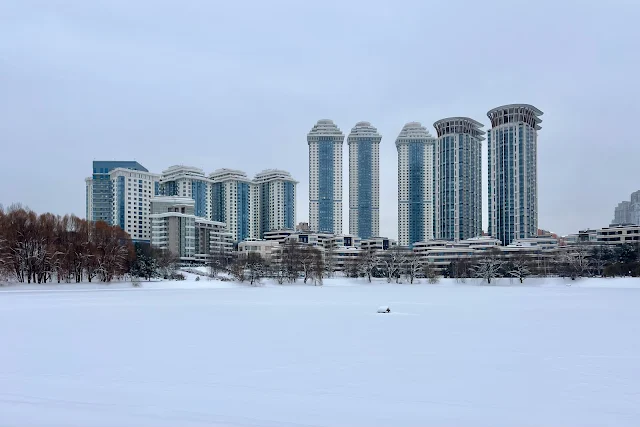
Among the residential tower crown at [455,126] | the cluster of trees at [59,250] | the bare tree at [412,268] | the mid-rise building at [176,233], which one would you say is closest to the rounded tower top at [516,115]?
the residential tower crown at [455,126]

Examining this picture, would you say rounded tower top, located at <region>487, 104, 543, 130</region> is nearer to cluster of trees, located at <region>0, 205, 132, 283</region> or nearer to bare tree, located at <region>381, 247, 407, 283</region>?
bare tree, located at <region>381, 247, 407, 283</region>

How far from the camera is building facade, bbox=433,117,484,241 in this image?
13800 cm

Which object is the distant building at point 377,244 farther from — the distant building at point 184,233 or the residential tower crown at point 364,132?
the residential tower crown at point 364,132

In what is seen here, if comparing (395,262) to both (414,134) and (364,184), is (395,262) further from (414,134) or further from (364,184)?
(414,134)

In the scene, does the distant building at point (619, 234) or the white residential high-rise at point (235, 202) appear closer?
the distant building at point (619, 234)

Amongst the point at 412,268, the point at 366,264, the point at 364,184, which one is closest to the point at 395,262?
the point at 412,268

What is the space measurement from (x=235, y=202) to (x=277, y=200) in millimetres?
12146

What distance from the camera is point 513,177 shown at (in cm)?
12850

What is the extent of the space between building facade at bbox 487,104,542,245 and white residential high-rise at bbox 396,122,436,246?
36141mm

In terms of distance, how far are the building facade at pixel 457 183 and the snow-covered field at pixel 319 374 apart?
4769 inches

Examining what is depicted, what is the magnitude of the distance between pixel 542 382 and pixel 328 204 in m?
163

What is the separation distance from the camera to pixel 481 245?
383 feet

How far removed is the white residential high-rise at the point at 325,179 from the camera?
6791 inches

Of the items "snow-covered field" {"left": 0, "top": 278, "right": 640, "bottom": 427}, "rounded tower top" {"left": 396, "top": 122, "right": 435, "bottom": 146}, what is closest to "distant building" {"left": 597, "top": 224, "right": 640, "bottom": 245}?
"rounded tower top" {"left": 396, "top": 122, "right": 435, "bottom": 146}
